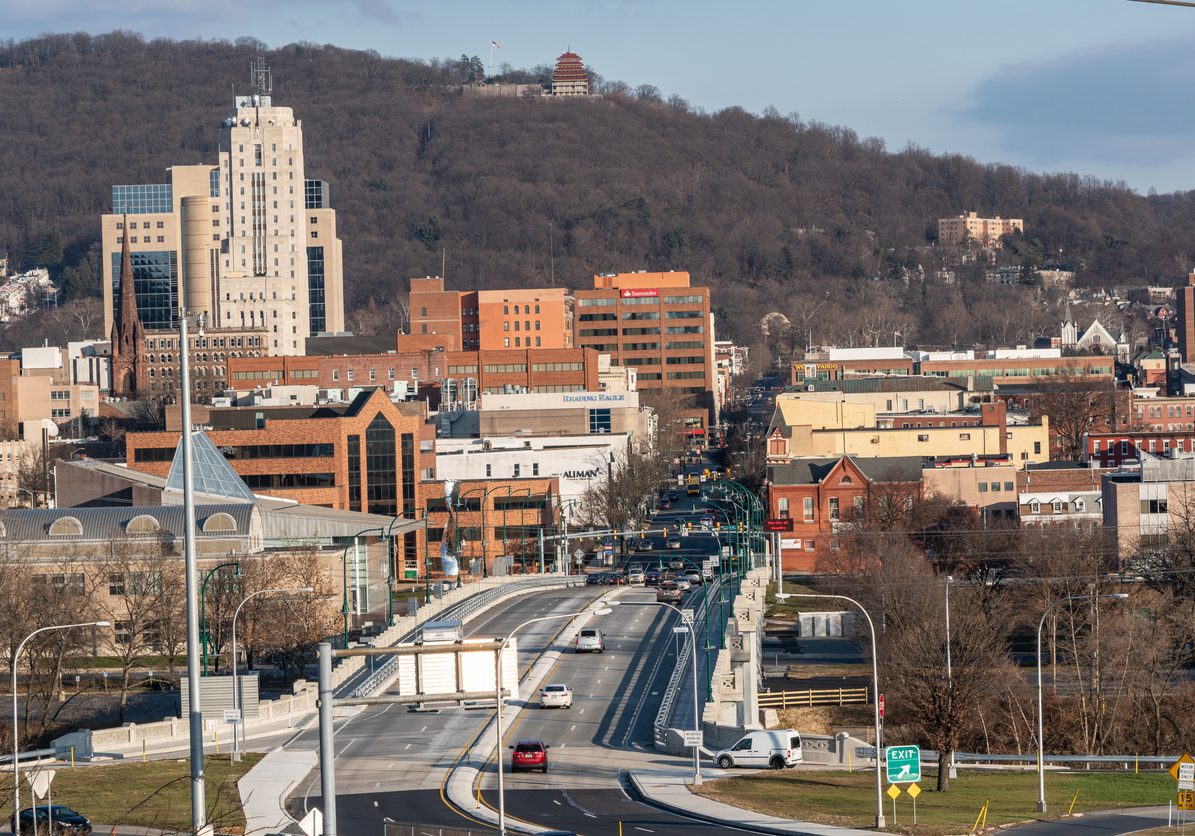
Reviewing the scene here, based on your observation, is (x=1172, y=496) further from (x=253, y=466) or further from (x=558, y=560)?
(x=253, y=466)

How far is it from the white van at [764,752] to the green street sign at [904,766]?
13586mm

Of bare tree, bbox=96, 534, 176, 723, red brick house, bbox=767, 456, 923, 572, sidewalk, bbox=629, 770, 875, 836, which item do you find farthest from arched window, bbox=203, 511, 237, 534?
red brick house, bbox=767, 456, 923, 572

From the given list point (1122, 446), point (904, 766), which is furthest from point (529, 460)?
point (904, 766)

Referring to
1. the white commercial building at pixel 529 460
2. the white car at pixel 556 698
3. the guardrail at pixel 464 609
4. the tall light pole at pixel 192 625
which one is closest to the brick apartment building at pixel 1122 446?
the white commercial building at pixel 529 460

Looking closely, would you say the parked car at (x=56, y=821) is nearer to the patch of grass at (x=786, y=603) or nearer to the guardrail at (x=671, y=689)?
the guardrail at (x=671, y=689)

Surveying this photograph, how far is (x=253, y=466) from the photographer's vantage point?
14088 centimetres

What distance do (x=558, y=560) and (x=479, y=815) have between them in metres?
84.1

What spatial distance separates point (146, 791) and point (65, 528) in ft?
161

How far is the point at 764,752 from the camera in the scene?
66.1m

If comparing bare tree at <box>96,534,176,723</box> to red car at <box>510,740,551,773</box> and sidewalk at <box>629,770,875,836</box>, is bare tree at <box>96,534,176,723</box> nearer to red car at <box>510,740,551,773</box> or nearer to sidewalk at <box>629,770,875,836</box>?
red car at <box>510,740,551,773</box>

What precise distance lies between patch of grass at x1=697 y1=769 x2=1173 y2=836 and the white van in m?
0.99

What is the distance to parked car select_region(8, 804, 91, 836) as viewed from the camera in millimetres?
44000

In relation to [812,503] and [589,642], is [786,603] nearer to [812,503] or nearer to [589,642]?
[812,503]

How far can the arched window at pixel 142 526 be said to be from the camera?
335 ft
